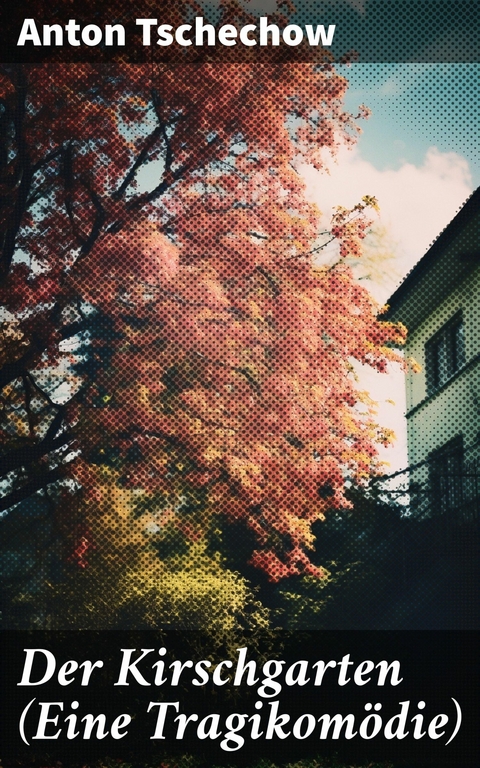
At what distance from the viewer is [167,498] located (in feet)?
22.2

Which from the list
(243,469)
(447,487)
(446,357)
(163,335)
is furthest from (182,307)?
(446,357)

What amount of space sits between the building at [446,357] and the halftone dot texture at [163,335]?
1.78 metres

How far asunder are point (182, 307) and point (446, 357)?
6.00 metres

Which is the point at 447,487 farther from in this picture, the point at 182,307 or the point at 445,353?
the point at 182,307

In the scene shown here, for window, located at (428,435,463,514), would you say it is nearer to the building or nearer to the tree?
the building

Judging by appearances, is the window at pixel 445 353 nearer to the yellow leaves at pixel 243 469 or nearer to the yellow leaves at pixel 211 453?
the yellow leaves at pixel 243 469

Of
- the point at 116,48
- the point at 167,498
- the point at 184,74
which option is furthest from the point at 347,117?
the point at 167,498

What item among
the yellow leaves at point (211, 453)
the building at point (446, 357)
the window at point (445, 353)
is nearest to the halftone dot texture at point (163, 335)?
the yellow leaves at point (211, 453)

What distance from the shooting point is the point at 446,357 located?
1151 cm

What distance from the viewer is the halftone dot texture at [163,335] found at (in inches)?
263

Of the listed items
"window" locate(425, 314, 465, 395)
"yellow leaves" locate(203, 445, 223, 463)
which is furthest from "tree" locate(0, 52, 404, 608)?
"window" locate(425, 314, 465, 395)

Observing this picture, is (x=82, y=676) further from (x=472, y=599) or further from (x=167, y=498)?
(x=472, y=599)

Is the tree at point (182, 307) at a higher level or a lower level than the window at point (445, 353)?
lower

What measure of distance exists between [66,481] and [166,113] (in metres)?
3.37
